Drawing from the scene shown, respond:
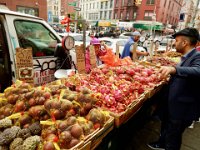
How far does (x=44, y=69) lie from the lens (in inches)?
153

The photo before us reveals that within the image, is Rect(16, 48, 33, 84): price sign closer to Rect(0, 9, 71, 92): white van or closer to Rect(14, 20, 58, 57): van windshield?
Rect(0, 9, 71, 92): white van

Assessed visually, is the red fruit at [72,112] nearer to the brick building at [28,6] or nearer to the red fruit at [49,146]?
the red fruit at [49,146]

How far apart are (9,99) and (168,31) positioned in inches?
1734

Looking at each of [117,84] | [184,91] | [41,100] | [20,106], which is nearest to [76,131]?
[41,100]

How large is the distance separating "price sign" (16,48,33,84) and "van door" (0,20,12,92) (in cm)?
42

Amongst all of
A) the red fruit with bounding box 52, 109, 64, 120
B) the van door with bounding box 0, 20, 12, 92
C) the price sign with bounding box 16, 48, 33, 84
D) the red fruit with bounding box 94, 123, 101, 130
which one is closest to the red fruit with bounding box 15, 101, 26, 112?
the red fruit with bounding box 52, 109, 64, 120

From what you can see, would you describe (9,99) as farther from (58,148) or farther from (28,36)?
(28,36)

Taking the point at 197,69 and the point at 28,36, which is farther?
the point at 28,36

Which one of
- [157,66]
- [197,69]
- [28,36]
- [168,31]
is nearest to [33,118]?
[197,69]

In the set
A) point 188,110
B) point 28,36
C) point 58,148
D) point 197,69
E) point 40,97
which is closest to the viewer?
point 58,148

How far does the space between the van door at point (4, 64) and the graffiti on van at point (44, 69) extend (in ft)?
1.62

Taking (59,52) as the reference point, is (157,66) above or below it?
below

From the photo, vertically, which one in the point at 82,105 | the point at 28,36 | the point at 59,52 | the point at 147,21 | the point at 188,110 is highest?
the point at 147,21

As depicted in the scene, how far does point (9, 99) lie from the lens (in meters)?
2.02
